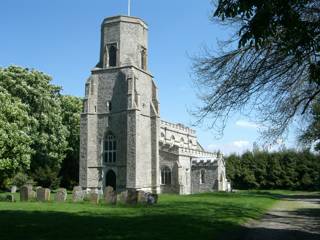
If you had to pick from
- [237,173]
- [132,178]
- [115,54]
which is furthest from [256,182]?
[115,54]

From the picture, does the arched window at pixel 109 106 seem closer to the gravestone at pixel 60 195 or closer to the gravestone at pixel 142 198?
the gravestone at pixel 60 195

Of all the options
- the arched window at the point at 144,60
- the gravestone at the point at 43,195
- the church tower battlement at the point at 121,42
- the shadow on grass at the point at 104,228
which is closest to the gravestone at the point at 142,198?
the gravestone at the point at 43,195

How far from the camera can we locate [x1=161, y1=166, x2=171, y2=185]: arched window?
41719 millimetres

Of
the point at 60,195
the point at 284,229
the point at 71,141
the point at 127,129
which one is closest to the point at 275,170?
the point at 127,129

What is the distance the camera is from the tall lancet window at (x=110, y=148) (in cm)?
3969

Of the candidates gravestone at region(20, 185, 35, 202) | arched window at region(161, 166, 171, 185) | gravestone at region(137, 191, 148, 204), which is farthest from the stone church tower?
gravestone at region(137, 191, 148, 204)

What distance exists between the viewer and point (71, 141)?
150ft

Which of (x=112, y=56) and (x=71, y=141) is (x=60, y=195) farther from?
(x=71, y=141)

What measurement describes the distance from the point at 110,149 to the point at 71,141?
7630 millimetres

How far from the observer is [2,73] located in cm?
3809

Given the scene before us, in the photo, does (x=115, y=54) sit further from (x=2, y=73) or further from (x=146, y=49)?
(x=2, y=73)

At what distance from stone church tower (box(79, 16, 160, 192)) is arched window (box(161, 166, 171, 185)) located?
156 centimetres

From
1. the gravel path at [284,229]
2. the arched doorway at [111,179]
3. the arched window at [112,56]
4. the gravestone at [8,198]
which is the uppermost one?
the arched window at [112,56]

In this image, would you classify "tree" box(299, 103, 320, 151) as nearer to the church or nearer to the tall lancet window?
the church
